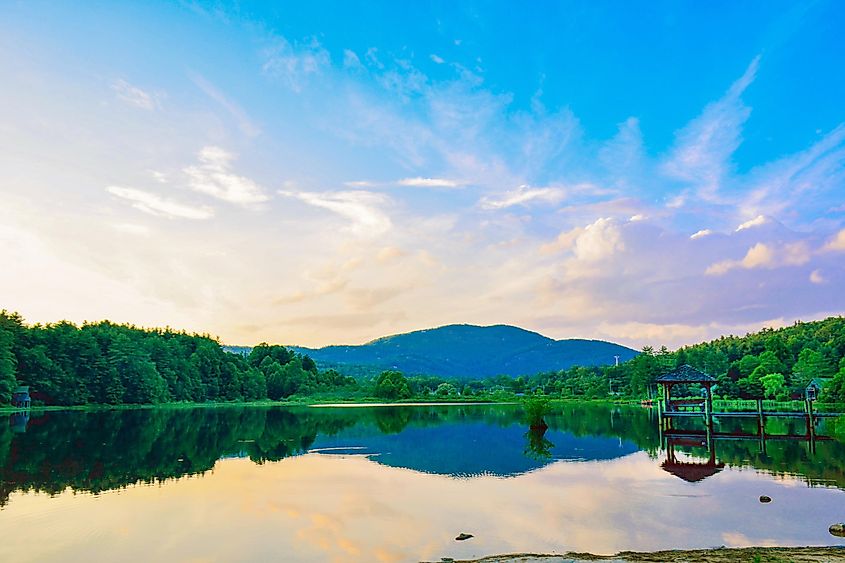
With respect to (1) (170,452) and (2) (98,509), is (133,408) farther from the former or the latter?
(2) (98,509)

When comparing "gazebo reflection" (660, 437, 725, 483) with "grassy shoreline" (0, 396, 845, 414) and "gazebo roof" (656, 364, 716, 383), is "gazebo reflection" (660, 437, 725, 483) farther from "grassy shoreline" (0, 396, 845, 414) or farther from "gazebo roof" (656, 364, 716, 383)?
"grassy shoreline" (0, 396, 845, 414)

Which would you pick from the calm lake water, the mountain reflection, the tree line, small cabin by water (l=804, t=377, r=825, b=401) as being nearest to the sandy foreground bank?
the calm lake water

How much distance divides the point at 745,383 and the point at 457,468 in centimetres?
7255

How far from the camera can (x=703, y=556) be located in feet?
47.2

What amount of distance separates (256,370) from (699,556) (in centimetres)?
12432

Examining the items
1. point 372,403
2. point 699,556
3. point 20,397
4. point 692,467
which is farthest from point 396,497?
point 372,403

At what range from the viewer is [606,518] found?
19000 millimetres

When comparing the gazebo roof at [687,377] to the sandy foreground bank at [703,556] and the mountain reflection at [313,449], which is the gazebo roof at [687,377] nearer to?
the mountain reflection at [313,449]

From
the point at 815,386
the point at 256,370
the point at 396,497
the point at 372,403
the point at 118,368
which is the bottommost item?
the point at 396,497

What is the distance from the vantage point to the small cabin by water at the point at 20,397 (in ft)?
249

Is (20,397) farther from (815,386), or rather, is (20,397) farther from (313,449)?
(815,386)

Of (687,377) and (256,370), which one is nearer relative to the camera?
(687,377)

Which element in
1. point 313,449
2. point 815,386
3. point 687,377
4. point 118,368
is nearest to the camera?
point 313,449

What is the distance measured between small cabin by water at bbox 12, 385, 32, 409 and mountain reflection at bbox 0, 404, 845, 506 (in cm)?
2538
